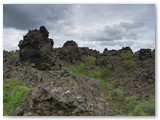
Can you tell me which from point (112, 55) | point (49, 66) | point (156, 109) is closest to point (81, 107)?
point (156, 109)

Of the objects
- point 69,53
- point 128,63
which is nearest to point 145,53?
point 128,63

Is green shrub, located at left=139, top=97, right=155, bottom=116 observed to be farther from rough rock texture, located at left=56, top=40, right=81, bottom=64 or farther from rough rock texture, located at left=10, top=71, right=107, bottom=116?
rough rock texture, located at left=56, top=40, right=81, bottom=64

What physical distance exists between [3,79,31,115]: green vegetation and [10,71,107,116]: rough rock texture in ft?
1.08

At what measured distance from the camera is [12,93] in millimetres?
9617

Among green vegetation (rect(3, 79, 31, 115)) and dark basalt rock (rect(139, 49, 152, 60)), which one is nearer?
green vegetation (rect(3, 79, 31, 115))

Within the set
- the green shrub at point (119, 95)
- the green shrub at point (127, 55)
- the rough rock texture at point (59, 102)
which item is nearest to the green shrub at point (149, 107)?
the rough rock texture at point (59, 102)

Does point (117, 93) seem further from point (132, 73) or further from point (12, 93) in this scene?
point (12, 93)

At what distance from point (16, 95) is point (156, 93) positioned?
2.80 metres

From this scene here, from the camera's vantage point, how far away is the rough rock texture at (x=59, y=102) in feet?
28.7

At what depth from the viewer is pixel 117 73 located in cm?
1097

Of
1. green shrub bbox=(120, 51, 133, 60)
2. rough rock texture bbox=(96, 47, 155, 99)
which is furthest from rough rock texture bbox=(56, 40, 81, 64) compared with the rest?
green shrub bbox=(120, 51, 133, 60)

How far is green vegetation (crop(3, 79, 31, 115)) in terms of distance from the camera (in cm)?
926

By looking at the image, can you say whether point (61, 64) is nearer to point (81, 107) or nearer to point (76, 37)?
point (76, 37)

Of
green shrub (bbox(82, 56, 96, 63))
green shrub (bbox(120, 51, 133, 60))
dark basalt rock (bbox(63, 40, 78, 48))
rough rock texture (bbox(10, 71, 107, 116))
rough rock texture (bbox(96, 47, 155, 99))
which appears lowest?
rough rock texture (bbox(10, 71, 107, 116))
